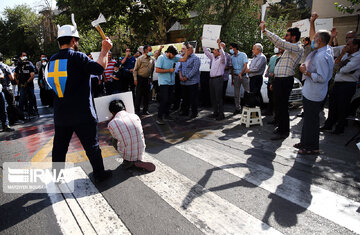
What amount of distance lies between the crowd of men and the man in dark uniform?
3.82 feet

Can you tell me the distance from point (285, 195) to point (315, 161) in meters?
1.47

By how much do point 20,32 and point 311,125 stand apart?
2485 inches

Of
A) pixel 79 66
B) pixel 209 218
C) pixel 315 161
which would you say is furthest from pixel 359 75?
pixel 79 66

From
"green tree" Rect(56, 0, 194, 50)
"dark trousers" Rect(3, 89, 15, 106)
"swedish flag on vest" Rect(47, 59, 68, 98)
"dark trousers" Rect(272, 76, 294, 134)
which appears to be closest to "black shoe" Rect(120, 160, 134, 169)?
"swedish flag on vest" Rect(47, 59, 68, 98)

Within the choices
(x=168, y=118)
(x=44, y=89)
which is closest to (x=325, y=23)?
(x=168, y=118)

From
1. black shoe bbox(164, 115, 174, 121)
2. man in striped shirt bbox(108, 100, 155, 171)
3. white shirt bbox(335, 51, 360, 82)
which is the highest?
white shirt bbox(335, 51, 360, 82)

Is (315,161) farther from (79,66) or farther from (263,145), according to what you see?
(79,66)

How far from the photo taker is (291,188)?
3383 mm

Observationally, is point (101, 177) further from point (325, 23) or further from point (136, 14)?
point (136, 14)

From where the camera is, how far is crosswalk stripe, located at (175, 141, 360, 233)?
278 centimetres

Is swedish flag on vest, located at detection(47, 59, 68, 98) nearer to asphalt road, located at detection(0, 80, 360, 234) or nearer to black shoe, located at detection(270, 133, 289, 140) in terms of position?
asphalt road, located at detection(0, 80, 360, 234)

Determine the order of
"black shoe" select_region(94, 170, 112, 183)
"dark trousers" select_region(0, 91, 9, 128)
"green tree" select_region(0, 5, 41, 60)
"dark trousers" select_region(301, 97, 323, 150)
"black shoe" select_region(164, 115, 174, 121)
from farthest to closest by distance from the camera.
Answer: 1. "green tree" select_region(0, 5, 41, 60)
2. "black shoe" select_region(164, 115, 174, 121)
3. "dark trousers" select_region(0, 91, 9, 128)
4. "dark trousers" select_region(301, 97, 323, 150)
5. "black shoe" select_region(94, 170, 112, 183)

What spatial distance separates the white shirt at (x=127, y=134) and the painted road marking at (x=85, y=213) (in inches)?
26.7

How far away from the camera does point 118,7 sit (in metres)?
19.0
